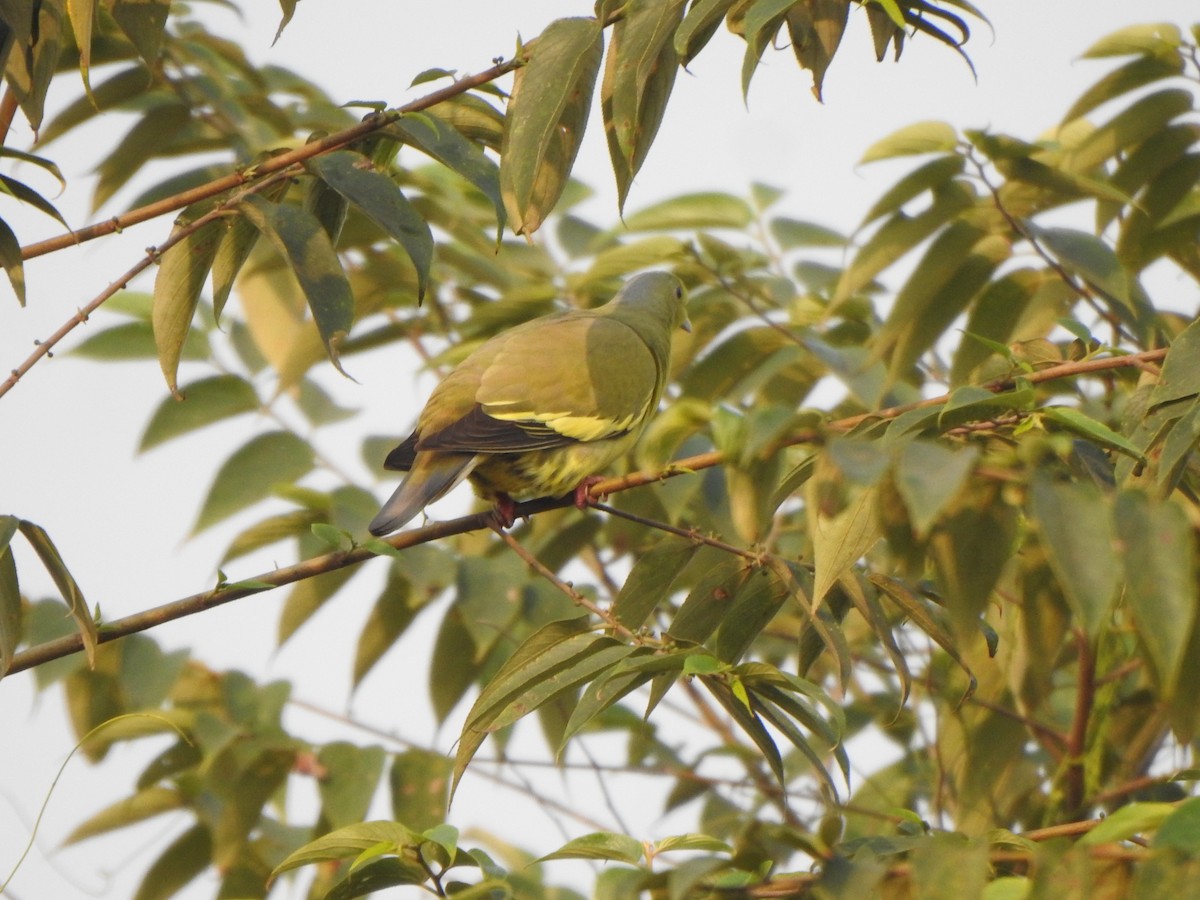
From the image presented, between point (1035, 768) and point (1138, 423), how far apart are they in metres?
1.70

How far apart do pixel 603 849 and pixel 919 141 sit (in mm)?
2000

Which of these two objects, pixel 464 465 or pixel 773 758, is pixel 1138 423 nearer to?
pixel 773 758

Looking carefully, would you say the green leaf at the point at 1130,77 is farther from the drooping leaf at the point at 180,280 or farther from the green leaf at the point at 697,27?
the drooping leaf at the point at 180,280

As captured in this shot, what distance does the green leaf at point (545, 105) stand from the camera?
179 centimetres

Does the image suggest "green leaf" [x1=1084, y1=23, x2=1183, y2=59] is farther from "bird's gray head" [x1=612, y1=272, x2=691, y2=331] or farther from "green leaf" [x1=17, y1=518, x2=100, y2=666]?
"green leaf" [x1=17, y1=518, x2=100, y2=666]

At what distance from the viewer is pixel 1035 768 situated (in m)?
3.38

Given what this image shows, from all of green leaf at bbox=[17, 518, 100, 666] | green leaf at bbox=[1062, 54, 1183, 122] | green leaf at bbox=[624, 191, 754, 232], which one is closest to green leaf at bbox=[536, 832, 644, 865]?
green leaf at bbox=[17, 518, 100, 666]

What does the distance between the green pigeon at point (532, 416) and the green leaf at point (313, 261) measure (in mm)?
980

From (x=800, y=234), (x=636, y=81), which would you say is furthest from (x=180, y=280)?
(x=800, y=234)

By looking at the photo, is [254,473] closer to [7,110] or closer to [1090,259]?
[7,110]

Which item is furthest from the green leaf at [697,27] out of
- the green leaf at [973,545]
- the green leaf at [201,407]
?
the green leaf at [201,407]

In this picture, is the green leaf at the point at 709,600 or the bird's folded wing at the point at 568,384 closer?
the green leaf at the point at 709,600

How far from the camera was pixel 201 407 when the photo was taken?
3891mm

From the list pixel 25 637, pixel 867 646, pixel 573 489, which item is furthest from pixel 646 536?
pixel 25 637
